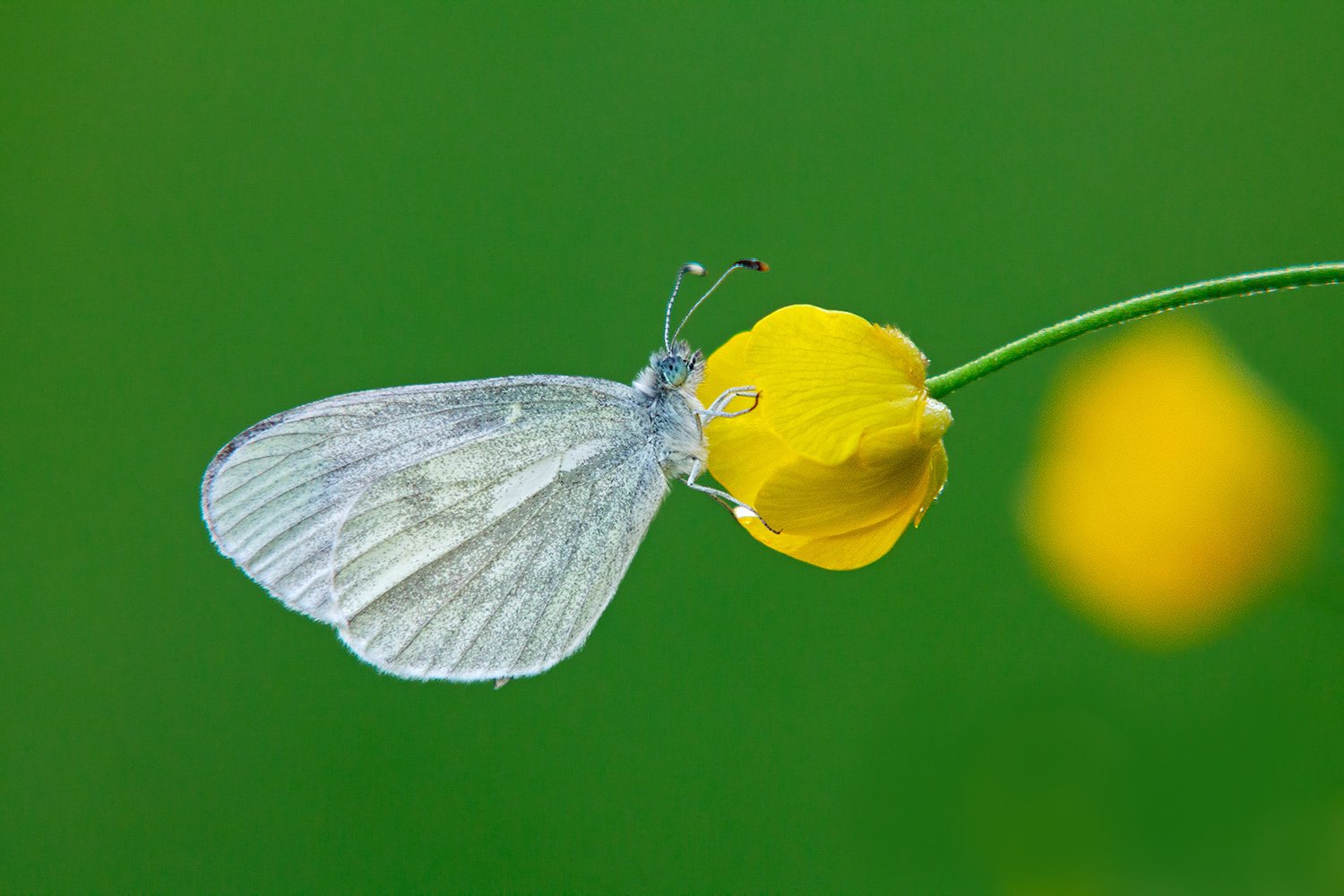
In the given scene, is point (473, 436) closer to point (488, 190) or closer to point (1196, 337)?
point (1196, 337)

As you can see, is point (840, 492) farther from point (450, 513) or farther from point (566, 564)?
point (450, 513)

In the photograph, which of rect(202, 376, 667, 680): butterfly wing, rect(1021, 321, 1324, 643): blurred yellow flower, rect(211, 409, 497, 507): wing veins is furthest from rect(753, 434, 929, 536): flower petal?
rect(1021, 321, 1324, 643): blurred yellow flower

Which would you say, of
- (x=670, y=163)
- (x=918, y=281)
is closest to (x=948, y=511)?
(x=918, y=281)

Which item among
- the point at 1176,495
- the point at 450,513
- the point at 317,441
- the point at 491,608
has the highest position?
the point at 317,441

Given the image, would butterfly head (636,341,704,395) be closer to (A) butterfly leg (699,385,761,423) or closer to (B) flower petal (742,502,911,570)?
(A) butterfly leg (699,385,761,423)

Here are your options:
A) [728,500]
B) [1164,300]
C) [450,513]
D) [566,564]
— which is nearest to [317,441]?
[450,513]

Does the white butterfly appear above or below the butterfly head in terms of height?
below
